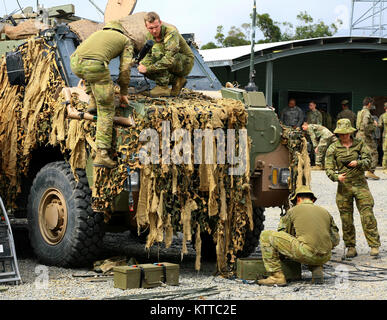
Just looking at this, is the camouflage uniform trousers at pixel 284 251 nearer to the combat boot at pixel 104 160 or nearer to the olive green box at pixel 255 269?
the olive green box at pixel 255 269

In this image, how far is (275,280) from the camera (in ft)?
24.0

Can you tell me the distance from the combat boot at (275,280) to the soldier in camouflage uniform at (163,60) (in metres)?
2.25

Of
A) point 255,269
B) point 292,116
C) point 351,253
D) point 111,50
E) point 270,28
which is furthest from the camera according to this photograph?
point 270,28

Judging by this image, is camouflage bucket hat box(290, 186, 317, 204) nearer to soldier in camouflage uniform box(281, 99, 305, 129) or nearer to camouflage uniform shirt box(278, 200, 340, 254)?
camouflage uniform shirt box(278, 200, 340, 254)

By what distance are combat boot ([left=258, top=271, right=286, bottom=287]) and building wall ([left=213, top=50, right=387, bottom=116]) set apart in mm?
16482

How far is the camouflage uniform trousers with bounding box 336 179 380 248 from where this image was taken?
932cm

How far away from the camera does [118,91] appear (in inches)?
309

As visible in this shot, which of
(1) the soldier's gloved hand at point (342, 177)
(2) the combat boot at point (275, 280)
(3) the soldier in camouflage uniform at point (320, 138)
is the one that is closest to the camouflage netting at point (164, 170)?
(2) the combat boot at point (275, 280)

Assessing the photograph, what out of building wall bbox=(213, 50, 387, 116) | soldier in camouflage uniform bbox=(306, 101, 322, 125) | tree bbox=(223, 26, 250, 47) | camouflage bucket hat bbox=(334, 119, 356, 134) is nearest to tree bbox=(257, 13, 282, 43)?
tree bbox=(223, 26, 250, 47)

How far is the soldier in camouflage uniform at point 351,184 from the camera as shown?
9.30m

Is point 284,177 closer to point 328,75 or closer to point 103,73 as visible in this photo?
point 103,73

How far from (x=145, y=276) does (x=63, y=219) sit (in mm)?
1318

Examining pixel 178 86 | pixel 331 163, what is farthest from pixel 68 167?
pixel 331 163

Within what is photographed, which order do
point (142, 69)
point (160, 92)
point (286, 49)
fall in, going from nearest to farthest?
point (142, 69) < point (160, 92) < point (286, 49)
